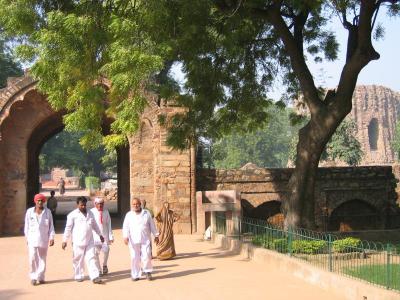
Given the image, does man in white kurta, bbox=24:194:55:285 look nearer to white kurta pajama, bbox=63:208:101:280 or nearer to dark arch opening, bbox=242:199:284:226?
white kurta pajama, bbox=63:208:101:280

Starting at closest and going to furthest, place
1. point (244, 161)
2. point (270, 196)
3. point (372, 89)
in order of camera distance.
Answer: point (270, 196) → point (372, 89) → point (244, 161)

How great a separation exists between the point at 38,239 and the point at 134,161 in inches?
316

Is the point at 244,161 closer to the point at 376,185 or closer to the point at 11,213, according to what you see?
the point at 376,185

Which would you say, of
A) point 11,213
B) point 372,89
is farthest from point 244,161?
point 11,213

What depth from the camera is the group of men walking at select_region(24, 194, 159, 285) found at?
8.70m

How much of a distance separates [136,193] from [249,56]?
5373 mm

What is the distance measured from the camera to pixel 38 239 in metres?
8.63

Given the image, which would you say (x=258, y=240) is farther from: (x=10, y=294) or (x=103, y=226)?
(x=10, y=294)

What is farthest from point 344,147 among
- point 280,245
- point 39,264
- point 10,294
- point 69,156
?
point 10,294

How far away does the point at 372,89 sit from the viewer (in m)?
60.8

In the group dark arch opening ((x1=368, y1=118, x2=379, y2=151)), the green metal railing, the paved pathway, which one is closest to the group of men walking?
the paved pathway

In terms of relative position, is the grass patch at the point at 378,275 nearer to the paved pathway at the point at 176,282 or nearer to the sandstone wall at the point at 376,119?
the paved pathway at the point at 176,282

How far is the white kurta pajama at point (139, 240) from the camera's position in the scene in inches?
352

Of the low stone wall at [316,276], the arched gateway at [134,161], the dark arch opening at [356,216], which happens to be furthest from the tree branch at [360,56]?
the dark arch opening at [356,216]
